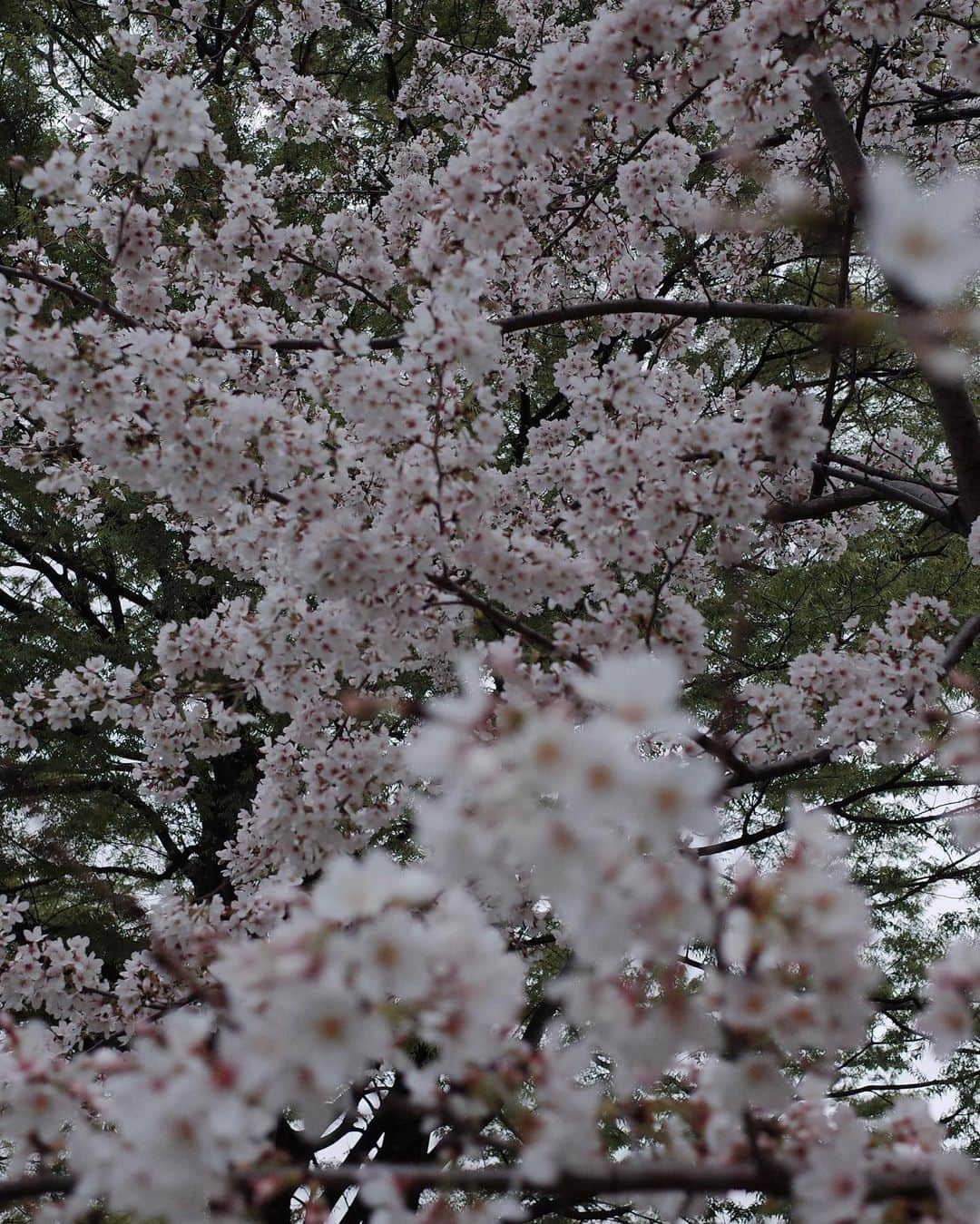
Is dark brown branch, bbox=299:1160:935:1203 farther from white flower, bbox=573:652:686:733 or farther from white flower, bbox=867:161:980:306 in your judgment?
white flower, bbox=867:161:980:306

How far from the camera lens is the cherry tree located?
1290 millimetres

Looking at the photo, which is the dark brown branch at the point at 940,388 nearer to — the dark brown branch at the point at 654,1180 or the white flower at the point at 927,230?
the white flower at the point at 927,230

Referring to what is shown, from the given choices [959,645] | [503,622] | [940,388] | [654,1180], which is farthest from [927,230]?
[940,388]

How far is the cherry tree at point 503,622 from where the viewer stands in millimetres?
1290

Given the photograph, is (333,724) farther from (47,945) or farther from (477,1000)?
(477,1000)

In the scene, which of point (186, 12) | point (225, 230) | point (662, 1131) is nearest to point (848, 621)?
point (225, 230)

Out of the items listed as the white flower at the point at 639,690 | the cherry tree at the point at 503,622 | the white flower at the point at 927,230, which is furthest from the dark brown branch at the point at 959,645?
the white flower at the point at 639,690

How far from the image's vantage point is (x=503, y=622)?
3.00m

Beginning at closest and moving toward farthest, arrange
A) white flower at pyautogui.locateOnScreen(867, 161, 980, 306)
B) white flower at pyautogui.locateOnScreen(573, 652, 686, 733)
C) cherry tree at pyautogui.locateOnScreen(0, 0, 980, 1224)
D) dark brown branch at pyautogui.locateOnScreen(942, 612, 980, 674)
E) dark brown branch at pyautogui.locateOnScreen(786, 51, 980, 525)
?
white flower at pyautogui.locateOnScreen(573, 652, 686, 733) < cherry tree at pyautogui.locateOnScreen(0, 0, 980, 1224) < white flower at pyautogui.locateOnScreen(867, 161, 980, 306) < dark brown branch at pyautogui.locateOnScreen(942, 612, 980, 674) < dark brown branch at pyautogui.locateOnScreen(786, 51, 980, 525)

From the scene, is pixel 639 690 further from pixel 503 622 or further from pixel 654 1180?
pixel 503 622

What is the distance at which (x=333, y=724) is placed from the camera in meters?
4.71

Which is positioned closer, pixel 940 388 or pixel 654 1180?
pixel 654 1180

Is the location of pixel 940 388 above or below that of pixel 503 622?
above

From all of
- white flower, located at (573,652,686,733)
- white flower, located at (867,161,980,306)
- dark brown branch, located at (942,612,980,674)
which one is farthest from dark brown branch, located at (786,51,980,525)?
white flower, located at (573,652,686,733)
